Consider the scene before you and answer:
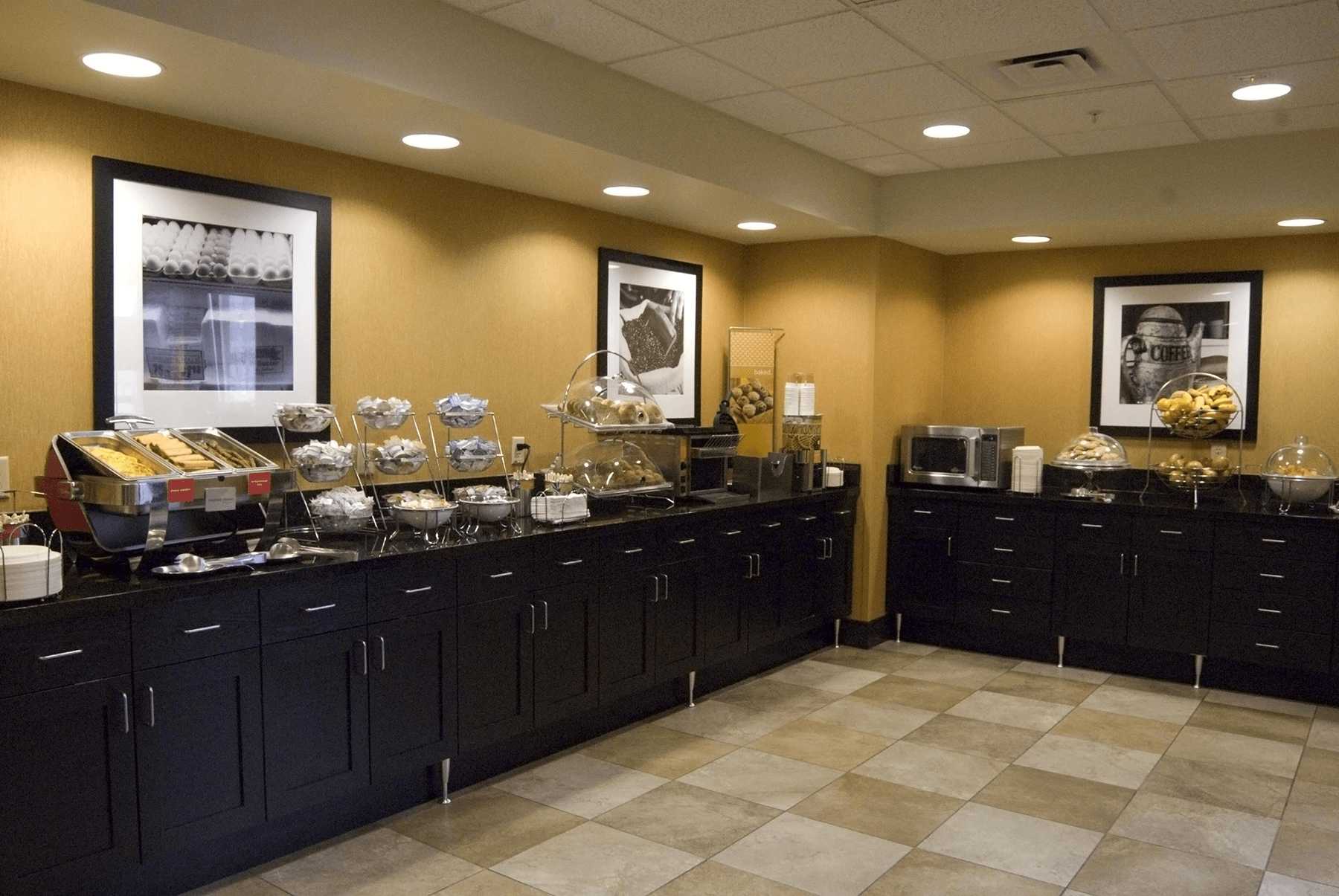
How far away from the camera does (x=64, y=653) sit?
2.67 metres

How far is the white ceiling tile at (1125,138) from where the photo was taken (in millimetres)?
4953

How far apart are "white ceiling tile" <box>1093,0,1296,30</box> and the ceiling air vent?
0.35 m

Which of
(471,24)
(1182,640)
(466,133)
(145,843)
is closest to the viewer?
(145,843)

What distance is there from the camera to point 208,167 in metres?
3.73

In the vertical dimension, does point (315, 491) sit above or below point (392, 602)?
above

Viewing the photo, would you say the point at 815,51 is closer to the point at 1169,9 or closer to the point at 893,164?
the point at 1169,9

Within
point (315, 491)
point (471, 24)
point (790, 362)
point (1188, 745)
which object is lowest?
point (1188, 745)

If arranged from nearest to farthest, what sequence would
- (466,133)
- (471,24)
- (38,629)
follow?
(38,629) < (471,24) < (466,133)

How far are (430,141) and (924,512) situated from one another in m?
3.70

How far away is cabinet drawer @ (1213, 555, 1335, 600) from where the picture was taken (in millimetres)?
5176

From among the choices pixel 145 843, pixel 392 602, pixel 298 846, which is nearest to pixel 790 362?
pixel 392 602

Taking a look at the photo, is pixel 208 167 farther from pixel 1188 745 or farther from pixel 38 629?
pixel 1188 745

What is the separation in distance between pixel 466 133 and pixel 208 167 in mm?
905

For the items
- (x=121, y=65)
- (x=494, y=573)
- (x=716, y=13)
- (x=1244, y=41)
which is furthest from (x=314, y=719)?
(x=1244, y=41)
